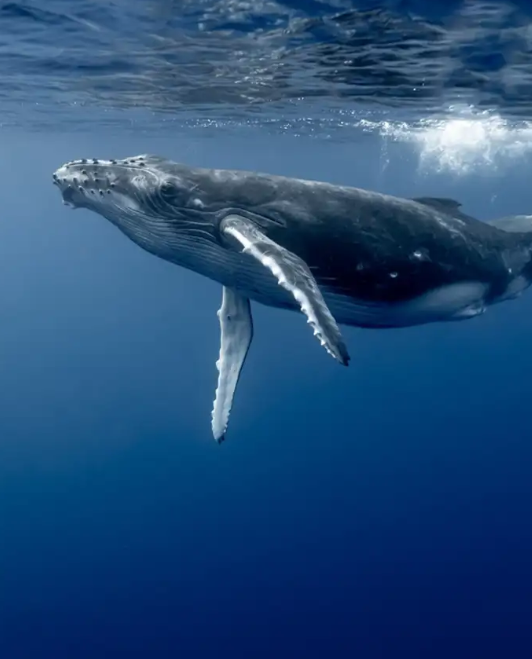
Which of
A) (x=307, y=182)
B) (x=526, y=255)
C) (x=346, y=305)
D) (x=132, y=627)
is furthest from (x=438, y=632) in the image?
(x=307, y=182)

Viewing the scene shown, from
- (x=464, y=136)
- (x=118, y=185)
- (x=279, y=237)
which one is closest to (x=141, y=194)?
(x=118, y=185)

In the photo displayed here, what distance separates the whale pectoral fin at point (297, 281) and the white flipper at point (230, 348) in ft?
6.81

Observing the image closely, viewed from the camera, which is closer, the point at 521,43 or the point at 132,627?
the point at 521,43

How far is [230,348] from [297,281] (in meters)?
3.30

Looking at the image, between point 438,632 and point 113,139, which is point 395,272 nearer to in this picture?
point 438,632

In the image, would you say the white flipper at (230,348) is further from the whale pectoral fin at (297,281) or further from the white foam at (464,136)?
the white foam at (464,136)

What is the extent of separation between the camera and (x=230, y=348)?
395 inches

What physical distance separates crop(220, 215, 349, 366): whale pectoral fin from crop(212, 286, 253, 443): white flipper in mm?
2074

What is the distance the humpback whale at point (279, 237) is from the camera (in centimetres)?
830

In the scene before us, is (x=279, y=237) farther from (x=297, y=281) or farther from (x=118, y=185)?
(x=118, y=185)

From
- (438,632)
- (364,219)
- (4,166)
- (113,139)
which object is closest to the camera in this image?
(364,219)

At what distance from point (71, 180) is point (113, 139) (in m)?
39.8

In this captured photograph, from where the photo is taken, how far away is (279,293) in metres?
8.74

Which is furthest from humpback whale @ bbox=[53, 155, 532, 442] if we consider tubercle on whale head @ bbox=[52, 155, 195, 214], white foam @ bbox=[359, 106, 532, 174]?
white foam @ bbox=[359, 106, 532, 174]
